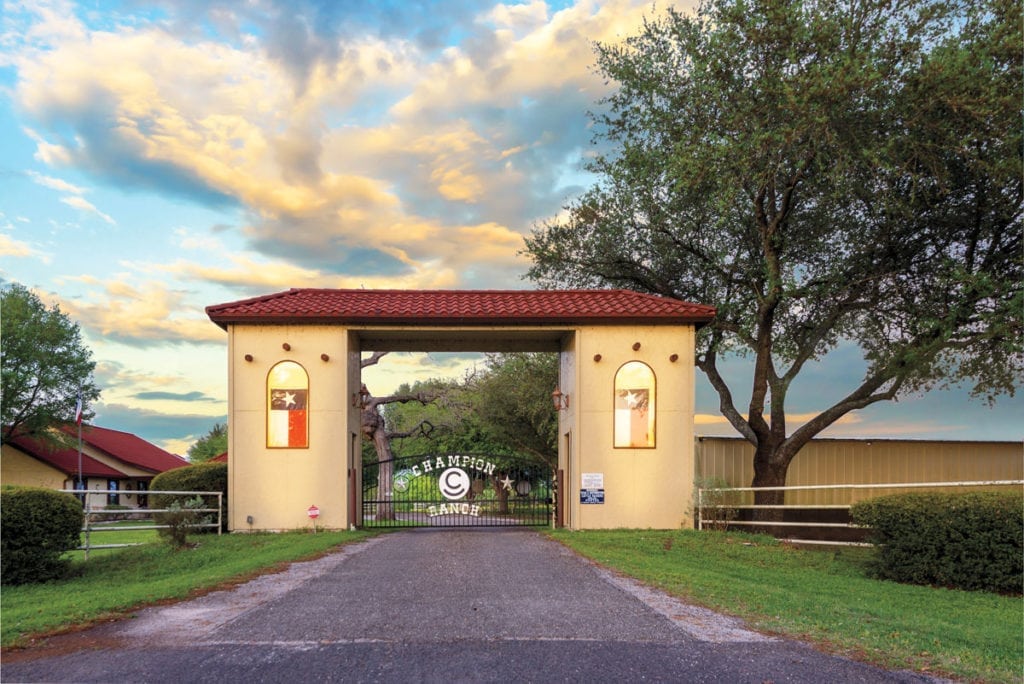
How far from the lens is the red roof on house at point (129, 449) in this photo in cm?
4178

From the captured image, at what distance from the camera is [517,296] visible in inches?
750

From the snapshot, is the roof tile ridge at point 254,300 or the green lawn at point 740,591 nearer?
the green lawn at point 740,591

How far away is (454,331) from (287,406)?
3.95 meters

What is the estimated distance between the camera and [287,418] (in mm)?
16938

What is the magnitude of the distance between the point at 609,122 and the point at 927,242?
331 inches

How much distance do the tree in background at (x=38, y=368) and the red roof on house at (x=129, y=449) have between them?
2103 millimetres

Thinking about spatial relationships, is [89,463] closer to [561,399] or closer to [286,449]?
[286,449]

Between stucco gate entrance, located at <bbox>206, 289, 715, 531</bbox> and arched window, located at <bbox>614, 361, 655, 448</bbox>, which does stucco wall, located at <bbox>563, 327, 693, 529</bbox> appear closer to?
stucco gate entrance, located at <bbox>206, 289, 715, 531</bbox>

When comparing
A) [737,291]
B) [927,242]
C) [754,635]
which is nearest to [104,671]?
[754,635]

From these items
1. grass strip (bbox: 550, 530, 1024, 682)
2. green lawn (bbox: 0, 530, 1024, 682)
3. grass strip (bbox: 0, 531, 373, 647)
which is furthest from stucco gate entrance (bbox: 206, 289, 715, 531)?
grass strip (bbox: 0, 531, 373, 647)

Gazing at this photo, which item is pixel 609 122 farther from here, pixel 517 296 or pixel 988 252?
pixel 988 252

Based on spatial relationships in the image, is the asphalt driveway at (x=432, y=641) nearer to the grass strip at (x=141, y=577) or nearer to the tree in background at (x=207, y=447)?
the grass strip at (x=141, y=577)

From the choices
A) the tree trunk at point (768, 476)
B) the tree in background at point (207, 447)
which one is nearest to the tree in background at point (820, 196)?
the tree trunk at point (768, 476)

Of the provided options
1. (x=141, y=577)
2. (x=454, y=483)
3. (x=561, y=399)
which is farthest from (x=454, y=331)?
(x=141, y=577)
